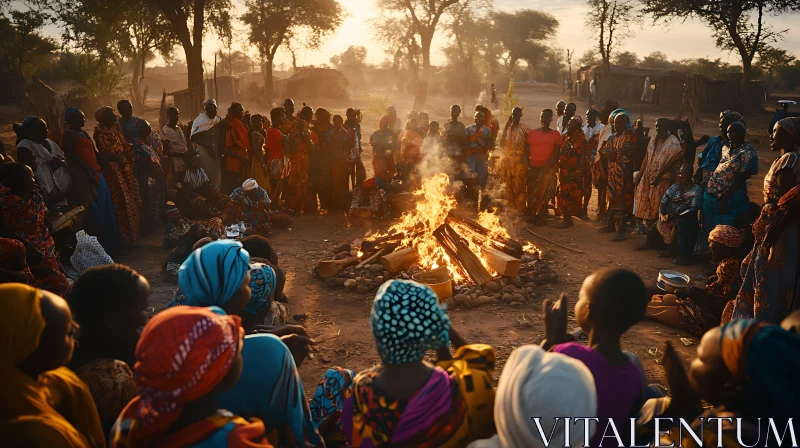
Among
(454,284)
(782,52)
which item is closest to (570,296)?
(454,284)

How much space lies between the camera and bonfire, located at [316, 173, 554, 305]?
6.59 meters

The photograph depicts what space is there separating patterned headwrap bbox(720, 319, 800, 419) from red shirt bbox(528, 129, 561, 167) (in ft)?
26.8

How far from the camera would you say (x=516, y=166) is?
406 inches

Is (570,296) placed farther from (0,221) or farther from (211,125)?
(211,125)

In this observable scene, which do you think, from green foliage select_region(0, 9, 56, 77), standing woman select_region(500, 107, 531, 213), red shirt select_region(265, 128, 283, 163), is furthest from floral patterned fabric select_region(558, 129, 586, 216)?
green foliage select_region(0, 9, 56, 77)

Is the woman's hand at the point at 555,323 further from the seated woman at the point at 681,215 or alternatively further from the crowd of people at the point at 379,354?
the seated woman at the point at 681,215

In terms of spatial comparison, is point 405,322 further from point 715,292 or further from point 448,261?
point 448,261

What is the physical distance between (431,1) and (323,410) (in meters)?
32.5

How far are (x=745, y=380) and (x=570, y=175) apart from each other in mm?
8280

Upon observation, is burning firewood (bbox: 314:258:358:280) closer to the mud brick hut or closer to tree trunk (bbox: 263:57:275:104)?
the mud brick hut

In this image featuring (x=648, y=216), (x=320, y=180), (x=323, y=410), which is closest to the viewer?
(x=323, y=410)

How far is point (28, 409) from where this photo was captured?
76.2 inches

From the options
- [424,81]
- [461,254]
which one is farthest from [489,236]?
[424,81]

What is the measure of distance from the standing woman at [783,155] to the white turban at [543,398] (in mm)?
4172
